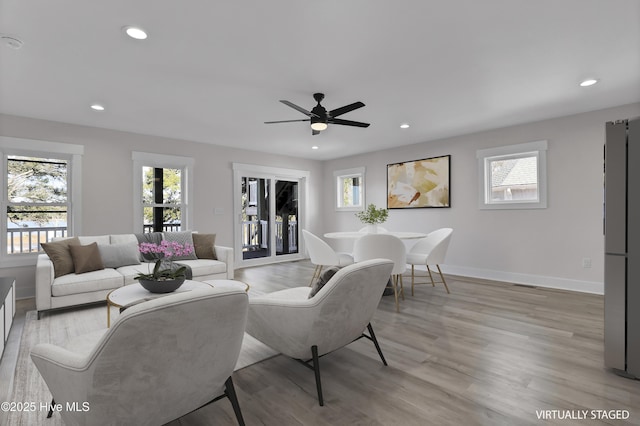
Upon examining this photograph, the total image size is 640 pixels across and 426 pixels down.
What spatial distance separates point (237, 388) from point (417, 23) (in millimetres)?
2707

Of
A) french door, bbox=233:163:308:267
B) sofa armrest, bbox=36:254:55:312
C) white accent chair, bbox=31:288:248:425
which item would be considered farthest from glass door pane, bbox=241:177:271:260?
white accent chair, bbox=31:288:248:425

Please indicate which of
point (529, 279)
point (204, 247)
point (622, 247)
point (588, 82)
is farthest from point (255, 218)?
point (622, 247)

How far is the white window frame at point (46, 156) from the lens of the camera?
13.3 feet

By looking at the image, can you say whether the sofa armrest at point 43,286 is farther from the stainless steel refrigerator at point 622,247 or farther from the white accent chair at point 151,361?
the stainless steel refrigerator at point 622,247

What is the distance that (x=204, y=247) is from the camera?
4.72 m

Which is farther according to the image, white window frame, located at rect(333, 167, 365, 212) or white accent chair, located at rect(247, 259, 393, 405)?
white window frame, located at rect(333, 167, 365, 212)

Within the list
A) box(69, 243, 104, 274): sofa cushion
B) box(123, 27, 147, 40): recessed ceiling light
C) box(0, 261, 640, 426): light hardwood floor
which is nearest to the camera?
box(0, 261, 640, 426): light hardwood floor

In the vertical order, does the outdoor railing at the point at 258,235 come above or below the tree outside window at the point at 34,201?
below

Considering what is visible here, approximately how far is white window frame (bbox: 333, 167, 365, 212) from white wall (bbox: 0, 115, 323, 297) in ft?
5.26

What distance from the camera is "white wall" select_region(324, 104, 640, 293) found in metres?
4.12

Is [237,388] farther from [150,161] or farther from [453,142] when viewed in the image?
[453,142]

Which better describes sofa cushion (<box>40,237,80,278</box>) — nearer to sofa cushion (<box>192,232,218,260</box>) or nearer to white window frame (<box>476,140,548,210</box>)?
sofa cushion (<box>192,232,218,260</box>)

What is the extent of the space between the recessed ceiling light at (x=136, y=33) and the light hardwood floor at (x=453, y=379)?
8.25 ft

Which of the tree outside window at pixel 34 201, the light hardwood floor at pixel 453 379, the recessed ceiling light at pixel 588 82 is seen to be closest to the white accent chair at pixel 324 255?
the light hardwood floor at pixel 453 379
